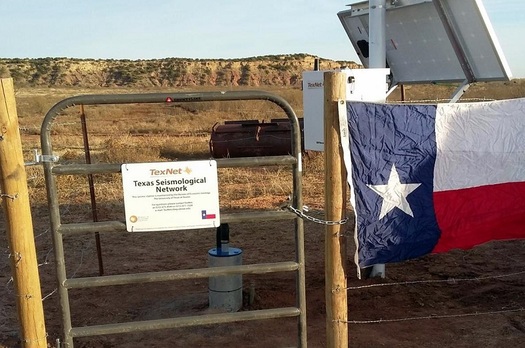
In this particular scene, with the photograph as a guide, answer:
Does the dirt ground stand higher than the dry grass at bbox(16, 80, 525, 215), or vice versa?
the dry grass at bbox(16, 80, 525, 215)

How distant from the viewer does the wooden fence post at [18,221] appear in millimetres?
3027

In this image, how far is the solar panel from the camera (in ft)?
19.9

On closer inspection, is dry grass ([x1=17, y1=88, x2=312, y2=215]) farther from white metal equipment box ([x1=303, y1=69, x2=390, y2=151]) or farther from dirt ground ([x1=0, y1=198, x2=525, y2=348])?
dirt ground ([x1=0, y1=198, x2=525, y2=348])

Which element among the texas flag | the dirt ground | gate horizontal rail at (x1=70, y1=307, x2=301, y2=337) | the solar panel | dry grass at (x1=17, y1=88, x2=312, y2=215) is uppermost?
the solar panel

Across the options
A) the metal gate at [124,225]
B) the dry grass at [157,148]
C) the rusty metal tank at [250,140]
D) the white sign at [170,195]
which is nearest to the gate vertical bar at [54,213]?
the metal gate at [124,225]

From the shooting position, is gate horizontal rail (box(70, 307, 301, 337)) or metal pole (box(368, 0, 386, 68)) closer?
gate horizontal rail (box(70, 307, 301, 337))

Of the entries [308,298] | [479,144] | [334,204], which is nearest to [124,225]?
[334,204]

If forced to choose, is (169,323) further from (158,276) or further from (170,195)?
(170,195)

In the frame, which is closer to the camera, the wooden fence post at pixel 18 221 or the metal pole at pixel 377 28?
the wooden fence post at pixel 18 221

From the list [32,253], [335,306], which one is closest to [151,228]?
[32,253]

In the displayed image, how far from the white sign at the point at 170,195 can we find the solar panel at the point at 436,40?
4.08 meters

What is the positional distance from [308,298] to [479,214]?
2.34 metres

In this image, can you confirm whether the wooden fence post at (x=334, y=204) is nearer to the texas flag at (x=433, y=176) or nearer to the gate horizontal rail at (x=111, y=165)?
the texas flag at (x=433, y=176)

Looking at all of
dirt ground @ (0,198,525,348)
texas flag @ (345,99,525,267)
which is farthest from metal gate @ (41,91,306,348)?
dirt ground @ (0,198,525,348)
